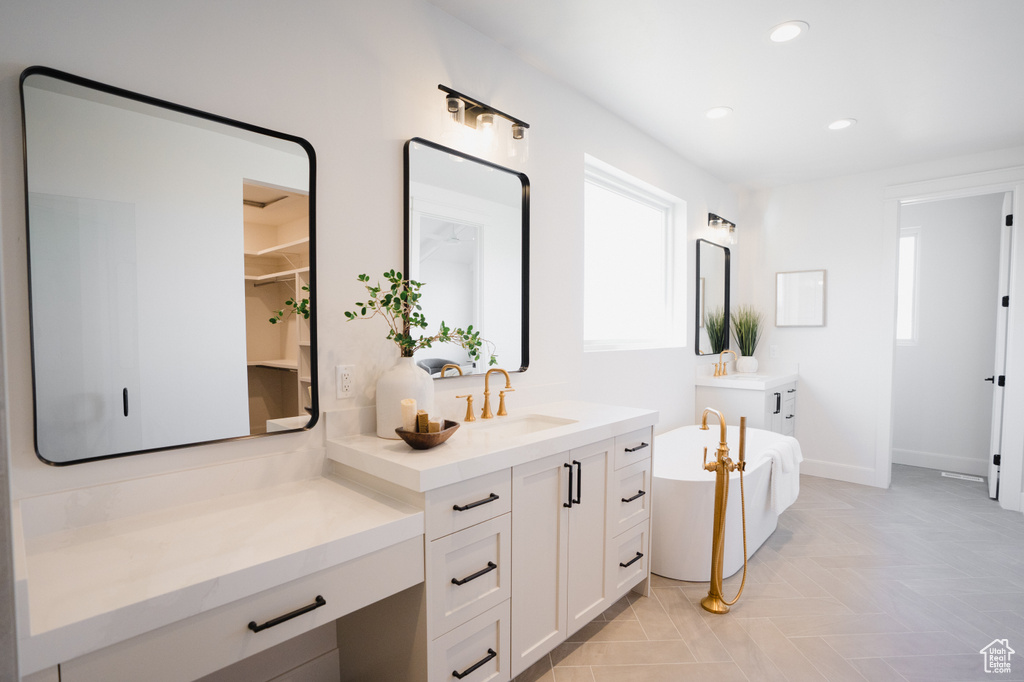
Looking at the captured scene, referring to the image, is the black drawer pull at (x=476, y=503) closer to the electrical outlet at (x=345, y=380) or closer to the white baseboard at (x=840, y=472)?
the electrical outlet at (x=345, y=380)

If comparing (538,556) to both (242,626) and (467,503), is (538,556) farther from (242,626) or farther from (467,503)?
(242,626)

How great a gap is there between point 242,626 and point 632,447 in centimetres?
164

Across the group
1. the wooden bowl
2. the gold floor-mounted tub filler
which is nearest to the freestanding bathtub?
the gold floor-mounted tub filler

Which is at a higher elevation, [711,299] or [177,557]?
[711,299]

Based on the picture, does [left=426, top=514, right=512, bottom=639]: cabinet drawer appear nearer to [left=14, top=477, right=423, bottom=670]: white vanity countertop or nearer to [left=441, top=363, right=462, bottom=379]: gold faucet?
[left=14, top=477, right=423, bottom=670]: white vanity countertop

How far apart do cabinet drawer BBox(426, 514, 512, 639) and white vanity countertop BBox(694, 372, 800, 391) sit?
296cm

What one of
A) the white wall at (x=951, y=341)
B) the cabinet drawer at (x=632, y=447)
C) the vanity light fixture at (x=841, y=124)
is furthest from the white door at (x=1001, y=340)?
the cabinet drawer at (x=632, y=447)

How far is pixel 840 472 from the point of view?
4469mm

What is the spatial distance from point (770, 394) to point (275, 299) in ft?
12.6

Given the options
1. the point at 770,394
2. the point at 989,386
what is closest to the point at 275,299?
the point at 770,394

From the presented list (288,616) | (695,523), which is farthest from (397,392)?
(695,523)

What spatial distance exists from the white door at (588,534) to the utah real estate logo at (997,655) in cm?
149

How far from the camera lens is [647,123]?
10.9 ft

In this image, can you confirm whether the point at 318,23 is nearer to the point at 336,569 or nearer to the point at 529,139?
the point at 529,139
